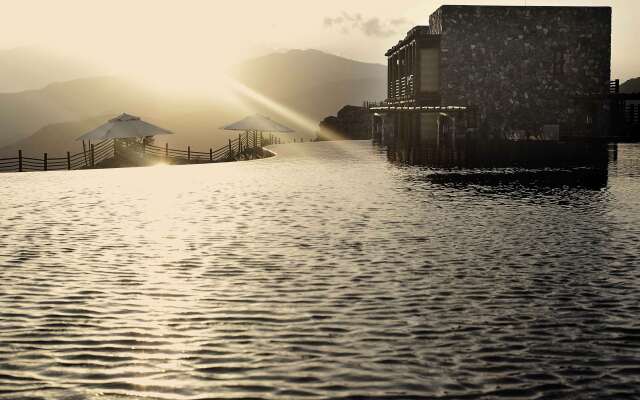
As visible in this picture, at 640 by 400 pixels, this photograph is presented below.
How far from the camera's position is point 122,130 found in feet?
124

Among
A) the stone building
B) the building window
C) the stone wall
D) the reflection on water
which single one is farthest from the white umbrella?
the building window

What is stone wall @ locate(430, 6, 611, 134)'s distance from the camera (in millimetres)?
54031

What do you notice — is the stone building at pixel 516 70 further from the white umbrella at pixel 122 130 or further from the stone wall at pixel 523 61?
the white umbrella at pixel 122 130

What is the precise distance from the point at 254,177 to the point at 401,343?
20.1 meters

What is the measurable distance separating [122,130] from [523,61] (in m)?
27.0

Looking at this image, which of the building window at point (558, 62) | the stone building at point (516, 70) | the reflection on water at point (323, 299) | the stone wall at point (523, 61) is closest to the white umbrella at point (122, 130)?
the reflection on water at point (323, 299)

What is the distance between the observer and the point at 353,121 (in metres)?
71.7

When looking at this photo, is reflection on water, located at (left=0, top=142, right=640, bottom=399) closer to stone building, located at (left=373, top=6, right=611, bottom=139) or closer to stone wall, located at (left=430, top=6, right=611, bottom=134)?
stone building, located at (left=373, top=6, right=611, bottom=139)

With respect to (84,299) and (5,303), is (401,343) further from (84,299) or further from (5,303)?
(5,303)

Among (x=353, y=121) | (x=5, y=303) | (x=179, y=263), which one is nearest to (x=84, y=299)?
(x=5, y=303)

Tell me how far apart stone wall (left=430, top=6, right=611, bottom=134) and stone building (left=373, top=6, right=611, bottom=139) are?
6 centimetres

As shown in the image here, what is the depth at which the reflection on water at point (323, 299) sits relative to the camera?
18.8 feet

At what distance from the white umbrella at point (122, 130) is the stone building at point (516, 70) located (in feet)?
65.0

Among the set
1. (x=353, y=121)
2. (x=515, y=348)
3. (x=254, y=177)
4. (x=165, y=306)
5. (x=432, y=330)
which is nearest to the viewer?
(x=515, y=348)
